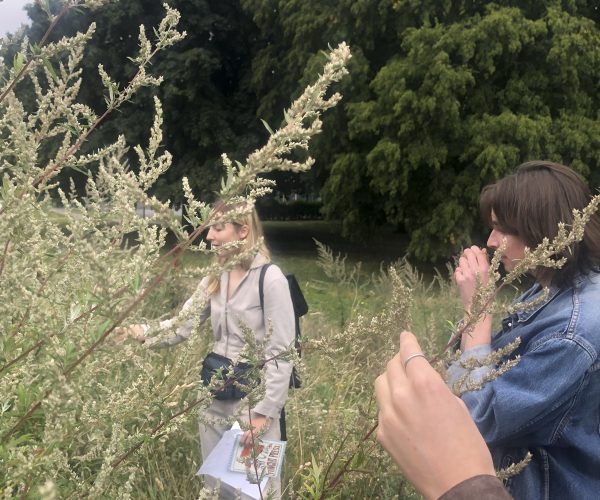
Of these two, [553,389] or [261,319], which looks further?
[261,319]

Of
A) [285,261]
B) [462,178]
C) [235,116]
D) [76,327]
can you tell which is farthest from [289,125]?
[235,116]

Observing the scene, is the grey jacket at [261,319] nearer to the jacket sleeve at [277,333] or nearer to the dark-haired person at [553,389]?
the jacket sleeve at [277,333]

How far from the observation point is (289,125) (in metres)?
1.06

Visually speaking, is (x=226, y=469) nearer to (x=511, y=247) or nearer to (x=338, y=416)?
(x=338, y=416)

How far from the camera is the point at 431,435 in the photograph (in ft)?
3.03

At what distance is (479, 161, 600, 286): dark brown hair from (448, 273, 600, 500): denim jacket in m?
0.14

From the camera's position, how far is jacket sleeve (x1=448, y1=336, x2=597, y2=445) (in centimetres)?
166

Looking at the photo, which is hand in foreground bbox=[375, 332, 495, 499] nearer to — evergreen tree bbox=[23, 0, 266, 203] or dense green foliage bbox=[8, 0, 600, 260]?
dense green foliage bbox=[8, 0, 600, 260]

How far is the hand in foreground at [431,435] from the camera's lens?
925mm

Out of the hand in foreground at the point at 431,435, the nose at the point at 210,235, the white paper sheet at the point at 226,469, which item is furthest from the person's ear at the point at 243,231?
the hand in foreground at the point at 431,435

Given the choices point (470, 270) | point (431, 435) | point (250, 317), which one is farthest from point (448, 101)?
point (431, 435)

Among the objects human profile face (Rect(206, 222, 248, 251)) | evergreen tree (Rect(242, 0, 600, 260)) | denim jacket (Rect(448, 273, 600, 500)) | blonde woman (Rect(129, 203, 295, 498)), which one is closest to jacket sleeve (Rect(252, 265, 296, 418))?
blonde woman (Rect(129, 203, 295, 498))

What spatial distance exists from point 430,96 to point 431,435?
1369cm

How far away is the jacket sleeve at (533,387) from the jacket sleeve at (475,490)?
0.70 m
